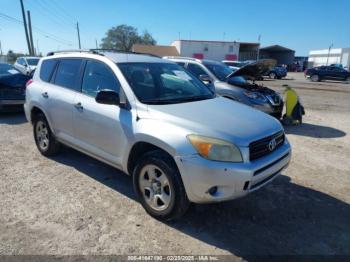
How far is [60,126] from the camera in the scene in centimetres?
458

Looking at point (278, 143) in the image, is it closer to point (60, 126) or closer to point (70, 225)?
point (70, 225)

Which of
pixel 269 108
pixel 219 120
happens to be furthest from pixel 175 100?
pixel 269 108

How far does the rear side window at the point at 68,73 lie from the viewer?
434cm

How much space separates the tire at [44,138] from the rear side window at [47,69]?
0.66 metres

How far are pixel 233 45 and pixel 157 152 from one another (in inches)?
1946

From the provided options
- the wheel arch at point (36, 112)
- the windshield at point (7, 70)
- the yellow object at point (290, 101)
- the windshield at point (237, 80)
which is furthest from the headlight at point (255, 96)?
the windshield at point (7, 70)

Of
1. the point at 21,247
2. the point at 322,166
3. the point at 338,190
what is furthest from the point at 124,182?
the point at 322,166

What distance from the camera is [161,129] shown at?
3.08 metres

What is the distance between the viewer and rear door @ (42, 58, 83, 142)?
14.1ft

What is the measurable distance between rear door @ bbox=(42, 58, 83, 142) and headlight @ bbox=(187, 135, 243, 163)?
7.23 feet

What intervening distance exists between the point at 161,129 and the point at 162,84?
3.76 feet

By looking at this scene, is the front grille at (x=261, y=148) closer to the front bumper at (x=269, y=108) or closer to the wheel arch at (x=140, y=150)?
the wheel arch at (x=140, y=150)

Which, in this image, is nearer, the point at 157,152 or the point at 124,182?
the point at 157,152

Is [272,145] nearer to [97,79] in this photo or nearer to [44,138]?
[97,79]
